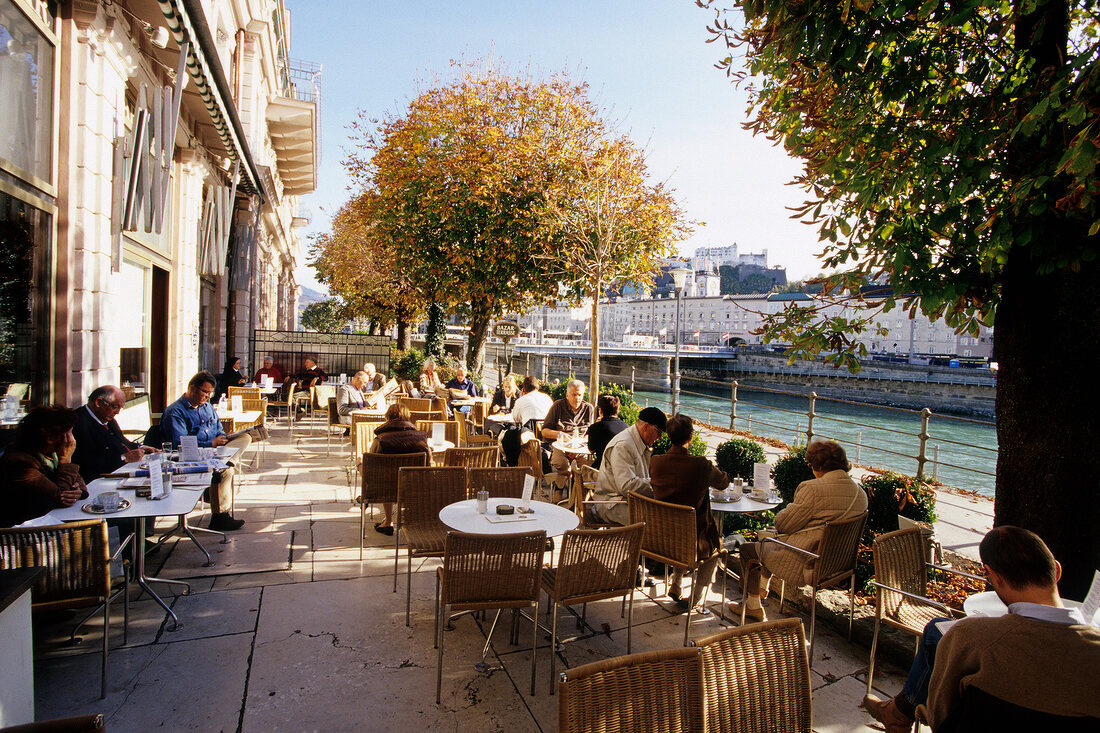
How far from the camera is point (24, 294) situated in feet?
14.3

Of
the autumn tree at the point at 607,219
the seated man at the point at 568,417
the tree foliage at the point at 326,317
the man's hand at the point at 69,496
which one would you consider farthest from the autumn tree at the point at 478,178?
the tree foliage at the point at 326,317

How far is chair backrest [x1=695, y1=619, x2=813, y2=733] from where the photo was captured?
6.33 ft

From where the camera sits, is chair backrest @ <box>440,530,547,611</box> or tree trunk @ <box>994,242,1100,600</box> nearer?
chair backrest @ <box>440,530,547,611</box>

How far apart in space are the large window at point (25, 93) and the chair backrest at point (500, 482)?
3.87 metres

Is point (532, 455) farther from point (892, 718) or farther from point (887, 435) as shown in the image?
point (887, 435)

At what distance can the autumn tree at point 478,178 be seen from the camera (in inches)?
452

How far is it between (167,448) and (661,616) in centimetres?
428

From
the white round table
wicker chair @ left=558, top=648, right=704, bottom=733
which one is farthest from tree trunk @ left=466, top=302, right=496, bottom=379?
wicker chair @ left=558, top=648, right=704, bottom=733

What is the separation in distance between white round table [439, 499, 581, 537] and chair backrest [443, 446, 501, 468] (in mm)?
940

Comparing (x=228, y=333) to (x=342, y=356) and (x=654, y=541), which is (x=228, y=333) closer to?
(x=342, y=356)

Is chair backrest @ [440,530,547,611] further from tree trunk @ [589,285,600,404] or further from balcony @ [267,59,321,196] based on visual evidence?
balcony @ [267,59,321,196]

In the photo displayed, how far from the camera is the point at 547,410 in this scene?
7.28 metres

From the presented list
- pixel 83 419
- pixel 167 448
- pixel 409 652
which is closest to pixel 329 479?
pixel 167 448

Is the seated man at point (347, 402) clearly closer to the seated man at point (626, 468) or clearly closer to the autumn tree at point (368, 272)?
the seated man at point (626, 468)
